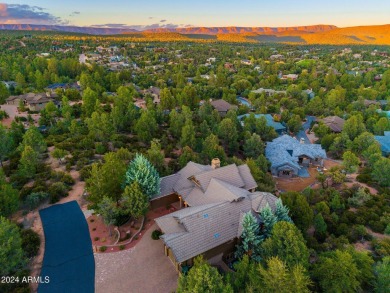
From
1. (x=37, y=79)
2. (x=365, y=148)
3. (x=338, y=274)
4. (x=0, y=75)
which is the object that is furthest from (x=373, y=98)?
(x=0, y=75)

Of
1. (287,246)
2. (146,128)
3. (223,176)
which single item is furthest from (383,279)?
(146,128)

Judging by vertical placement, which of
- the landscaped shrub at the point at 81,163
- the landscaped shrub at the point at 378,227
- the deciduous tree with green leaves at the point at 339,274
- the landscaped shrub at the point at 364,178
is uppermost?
the deciduous tree with green leaves at the point at 339,274

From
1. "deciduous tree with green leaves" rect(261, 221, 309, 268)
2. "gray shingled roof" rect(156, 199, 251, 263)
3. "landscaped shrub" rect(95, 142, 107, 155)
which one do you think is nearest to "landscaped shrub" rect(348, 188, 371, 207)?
"gray shingled roof" rect(156, 199, 251, 263)

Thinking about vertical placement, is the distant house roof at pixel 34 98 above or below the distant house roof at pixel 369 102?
above

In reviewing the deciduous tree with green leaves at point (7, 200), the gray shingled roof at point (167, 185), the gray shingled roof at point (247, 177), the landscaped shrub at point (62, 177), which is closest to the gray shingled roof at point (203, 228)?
the gray shingled roof at point (247, 177)

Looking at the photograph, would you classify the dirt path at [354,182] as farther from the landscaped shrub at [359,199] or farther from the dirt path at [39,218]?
the dirt path at [39,218]

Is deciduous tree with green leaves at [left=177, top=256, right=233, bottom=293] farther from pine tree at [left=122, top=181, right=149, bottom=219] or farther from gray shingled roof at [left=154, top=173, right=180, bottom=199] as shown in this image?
gray shingled roof at [left=154, top=173, right=180, bottom=199]
